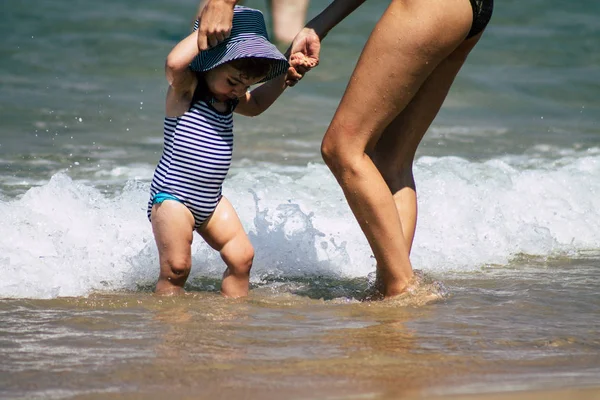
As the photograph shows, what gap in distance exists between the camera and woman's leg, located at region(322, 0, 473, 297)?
343cm

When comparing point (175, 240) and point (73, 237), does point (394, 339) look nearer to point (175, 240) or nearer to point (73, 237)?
point (175, 240)

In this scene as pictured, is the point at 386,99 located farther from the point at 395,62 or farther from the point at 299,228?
the point at 299,228

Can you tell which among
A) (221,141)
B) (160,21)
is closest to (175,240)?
(221,141)

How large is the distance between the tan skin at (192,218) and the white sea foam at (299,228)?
1.45ft

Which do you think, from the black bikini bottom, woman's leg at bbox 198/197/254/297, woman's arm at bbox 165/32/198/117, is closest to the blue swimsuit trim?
woman's leg at bbox 198/197/254/297

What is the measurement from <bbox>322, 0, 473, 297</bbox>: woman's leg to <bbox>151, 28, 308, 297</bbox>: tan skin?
485 millimetres

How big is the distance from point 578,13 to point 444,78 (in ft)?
35.5

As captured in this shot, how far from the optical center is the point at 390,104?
11.7 ft

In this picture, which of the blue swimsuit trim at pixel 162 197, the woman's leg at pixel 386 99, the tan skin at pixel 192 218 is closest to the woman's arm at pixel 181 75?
the tan skin at pixel 192 218

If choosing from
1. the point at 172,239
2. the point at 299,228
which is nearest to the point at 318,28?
the point at 172,239

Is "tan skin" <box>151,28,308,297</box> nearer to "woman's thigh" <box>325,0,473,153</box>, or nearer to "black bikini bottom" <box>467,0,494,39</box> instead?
"woman's thigh" <box>325,0,473,153</box>

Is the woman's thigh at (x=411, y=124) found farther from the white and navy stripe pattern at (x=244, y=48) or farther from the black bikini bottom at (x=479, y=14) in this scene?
the white and navy stripe pattern at (x=244, y=48)

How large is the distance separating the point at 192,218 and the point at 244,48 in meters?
0.74

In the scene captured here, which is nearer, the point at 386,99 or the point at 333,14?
the point at 386,99
